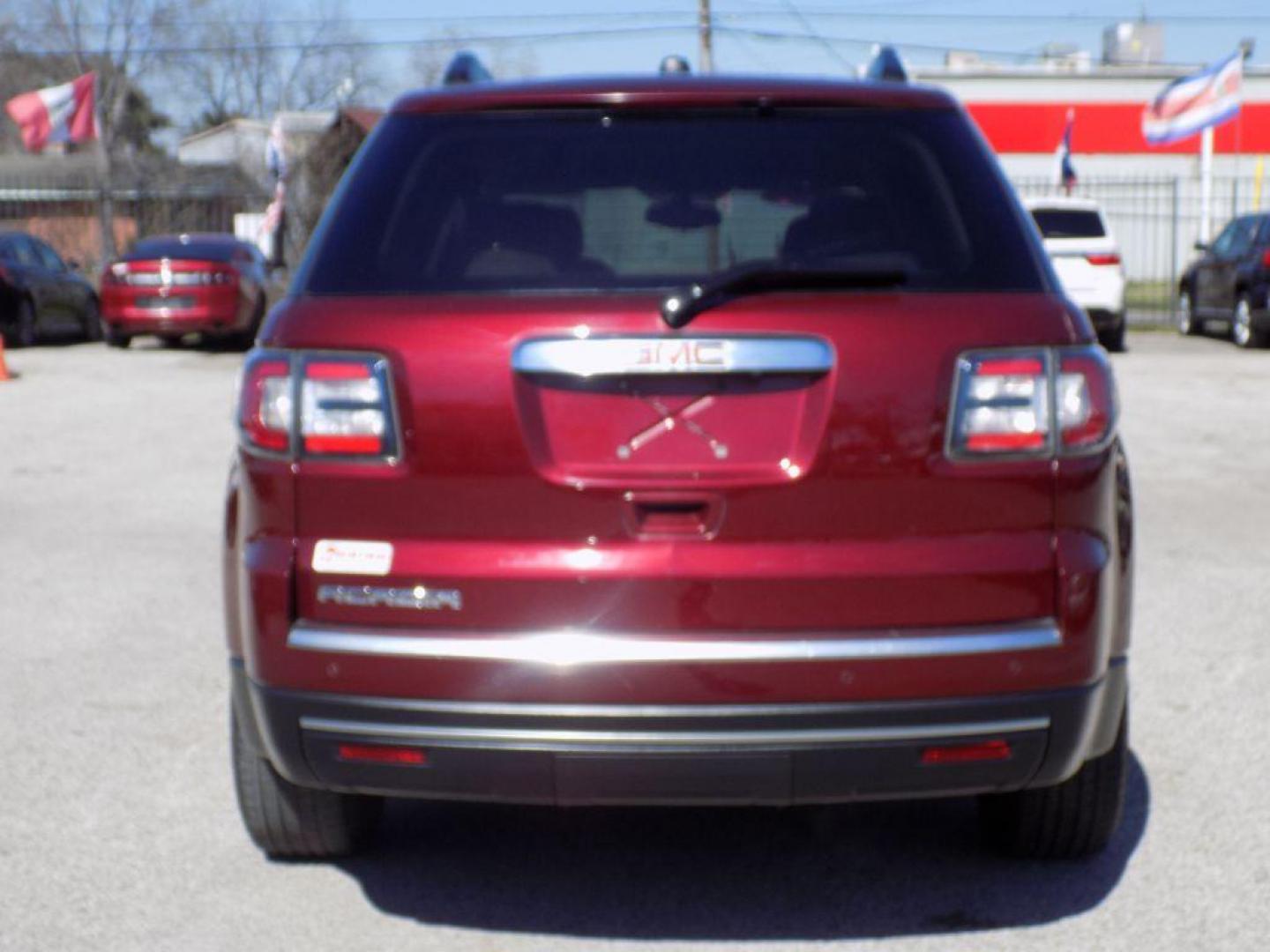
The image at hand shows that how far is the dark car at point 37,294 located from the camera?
23.3 m

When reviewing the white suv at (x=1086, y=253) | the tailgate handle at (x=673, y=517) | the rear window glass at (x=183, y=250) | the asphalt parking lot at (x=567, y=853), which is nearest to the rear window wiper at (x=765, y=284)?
the tailgate handle at (x=673, y=517)

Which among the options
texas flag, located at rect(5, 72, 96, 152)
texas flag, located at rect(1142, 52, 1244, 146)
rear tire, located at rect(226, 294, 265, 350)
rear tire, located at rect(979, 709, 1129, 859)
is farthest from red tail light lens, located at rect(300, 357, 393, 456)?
texas flag, located at rect(5, 72, 96, 152)

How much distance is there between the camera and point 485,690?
3602 millimetres

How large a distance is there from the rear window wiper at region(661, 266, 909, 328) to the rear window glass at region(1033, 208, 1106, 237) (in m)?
19.5

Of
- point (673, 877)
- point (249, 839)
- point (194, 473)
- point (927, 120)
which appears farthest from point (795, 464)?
point (194, 473)

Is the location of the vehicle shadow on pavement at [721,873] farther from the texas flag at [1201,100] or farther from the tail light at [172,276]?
the texas flag at [1201,100]

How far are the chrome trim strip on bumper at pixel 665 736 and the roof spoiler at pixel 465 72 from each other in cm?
157

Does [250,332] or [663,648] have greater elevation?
[663,648]

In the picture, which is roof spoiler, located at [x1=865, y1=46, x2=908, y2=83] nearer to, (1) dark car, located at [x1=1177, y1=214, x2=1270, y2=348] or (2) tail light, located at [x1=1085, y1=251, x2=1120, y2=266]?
(2) tail light, located at [x1=1085, y1=251, x2=1120, y2=266]

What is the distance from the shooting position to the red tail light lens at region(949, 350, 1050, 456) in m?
3.66

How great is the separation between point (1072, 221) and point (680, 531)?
793 inches

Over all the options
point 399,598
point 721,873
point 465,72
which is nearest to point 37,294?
point 465,72

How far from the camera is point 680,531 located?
3607mm

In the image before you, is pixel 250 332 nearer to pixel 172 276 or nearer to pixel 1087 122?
pixel 172 276
